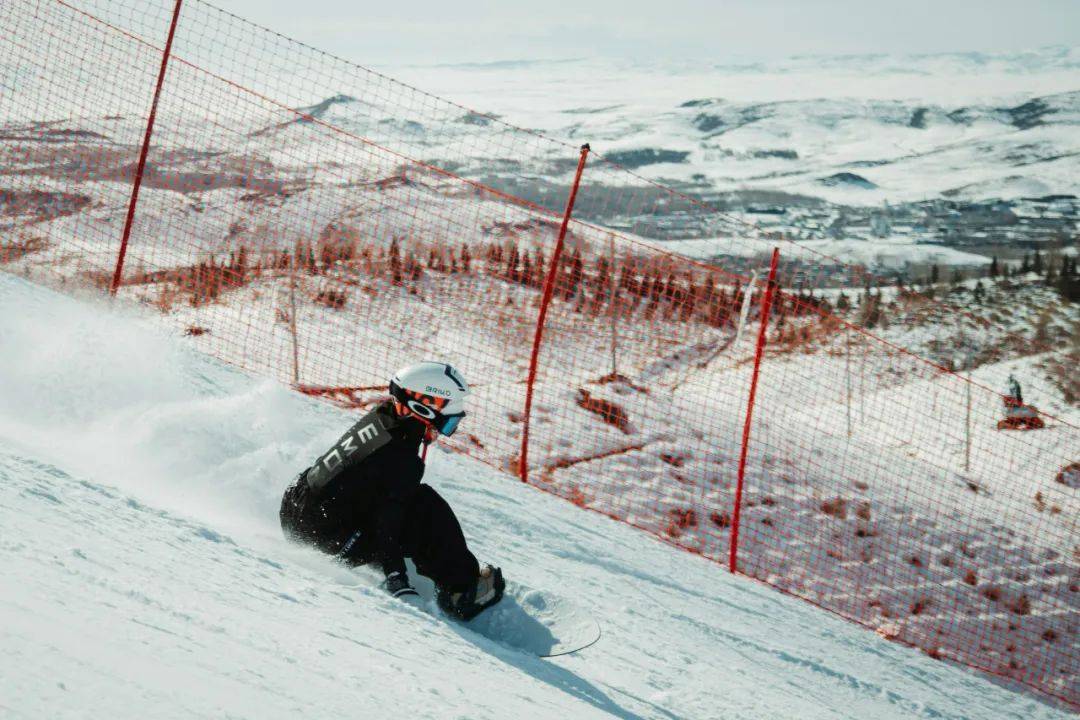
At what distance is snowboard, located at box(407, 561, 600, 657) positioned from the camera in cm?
404

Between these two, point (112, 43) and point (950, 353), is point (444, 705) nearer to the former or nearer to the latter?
point (112, 43)

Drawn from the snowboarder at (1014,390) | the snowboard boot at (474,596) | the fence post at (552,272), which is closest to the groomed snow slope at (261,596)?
the snowboard boot at (474,596)

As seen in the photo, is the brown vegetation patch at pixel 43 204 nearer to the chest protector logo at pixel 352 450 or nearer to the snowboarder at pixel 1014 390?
the chest protector logo at pixel 352 450

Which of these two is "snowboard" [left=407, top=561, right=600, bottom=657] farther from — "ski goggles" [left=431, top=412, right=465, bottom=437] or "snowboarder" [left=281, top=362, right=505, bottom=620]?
"ski goggles" [left=431, top=412, right=465, bottom=437]

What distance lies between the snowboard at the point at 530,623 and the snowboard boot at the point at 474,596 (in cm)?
5

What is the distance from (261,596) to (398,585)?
79 centimetres

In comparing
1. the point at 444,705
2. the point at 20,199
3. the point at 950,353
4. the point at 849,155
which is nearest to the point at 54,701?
the point at 444,705

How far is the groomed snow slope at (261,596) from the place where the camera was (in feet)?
7.47

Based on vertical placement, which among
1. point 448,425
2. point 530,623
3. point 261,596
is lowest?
point 530,623

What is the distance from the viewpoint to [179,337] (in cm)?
826

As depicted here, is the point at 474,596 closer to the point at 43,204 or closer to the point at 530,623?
the point at 530,623

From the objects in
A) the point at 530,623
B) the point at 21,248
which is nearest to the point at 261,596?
the point at 530,623

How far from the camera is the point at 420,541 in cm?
394

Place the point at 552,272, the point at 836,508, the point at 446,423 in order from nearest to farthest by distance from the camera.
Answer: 1. the point at 446,423
2. the point at 552,272
3. the point at 836,508
